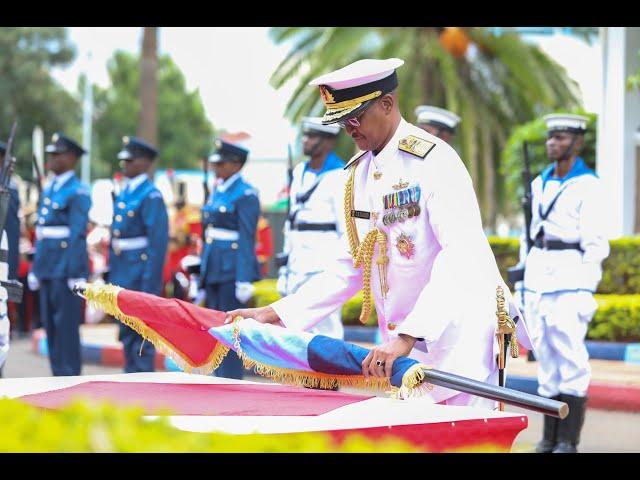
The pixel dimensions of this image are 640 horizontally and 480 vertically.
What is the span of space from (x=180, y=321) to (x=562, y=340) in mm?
3652

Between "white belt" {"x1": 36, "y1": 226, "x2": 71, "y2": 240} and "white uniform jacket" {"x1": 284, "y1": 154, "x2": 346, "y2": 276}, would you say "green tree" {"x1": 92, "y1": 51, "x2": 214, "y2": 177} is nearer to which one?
"white belt" {"x1": 36, "y1": 226, "x2": 71, "y2": 240}

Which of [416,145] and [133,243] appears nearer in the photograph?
[416,145]

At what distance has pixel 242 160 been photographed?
31.2ft

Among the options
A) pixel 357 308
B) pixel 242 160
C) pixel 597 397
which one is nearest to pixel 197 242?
pixel 357 308

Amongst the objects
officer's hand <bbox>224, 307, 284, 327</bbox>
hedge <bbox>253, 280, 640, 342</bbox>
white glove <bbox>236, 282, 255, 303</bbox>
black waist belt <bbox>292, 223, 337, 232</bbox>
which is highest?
black waist belt <bbox>292, 223, 337, 232</bbox>

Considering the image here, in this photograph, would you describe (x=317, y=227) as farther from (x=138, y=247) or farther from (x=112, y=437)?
(x=112, y=437)

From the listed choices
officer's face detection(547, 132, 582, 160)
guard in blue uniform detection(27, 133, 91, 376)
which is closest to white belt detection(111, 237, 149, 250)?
guard in blue uniform detection(27, 133, 91, 376)

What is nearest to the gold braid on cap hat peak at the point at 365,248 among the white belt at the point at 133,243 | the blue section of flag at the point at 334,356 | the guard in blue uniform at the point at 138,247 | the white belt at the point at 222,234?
the blue section of flag at the point at 334,356

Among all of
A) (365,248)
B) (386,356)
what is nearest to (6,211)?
(365,248)

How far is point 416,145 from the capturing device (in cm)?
422

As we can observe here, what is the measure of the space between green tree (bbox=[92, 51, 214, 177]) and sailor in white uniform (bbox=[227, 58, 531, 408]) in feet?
168

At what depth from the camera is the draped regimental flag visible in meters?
3.98
